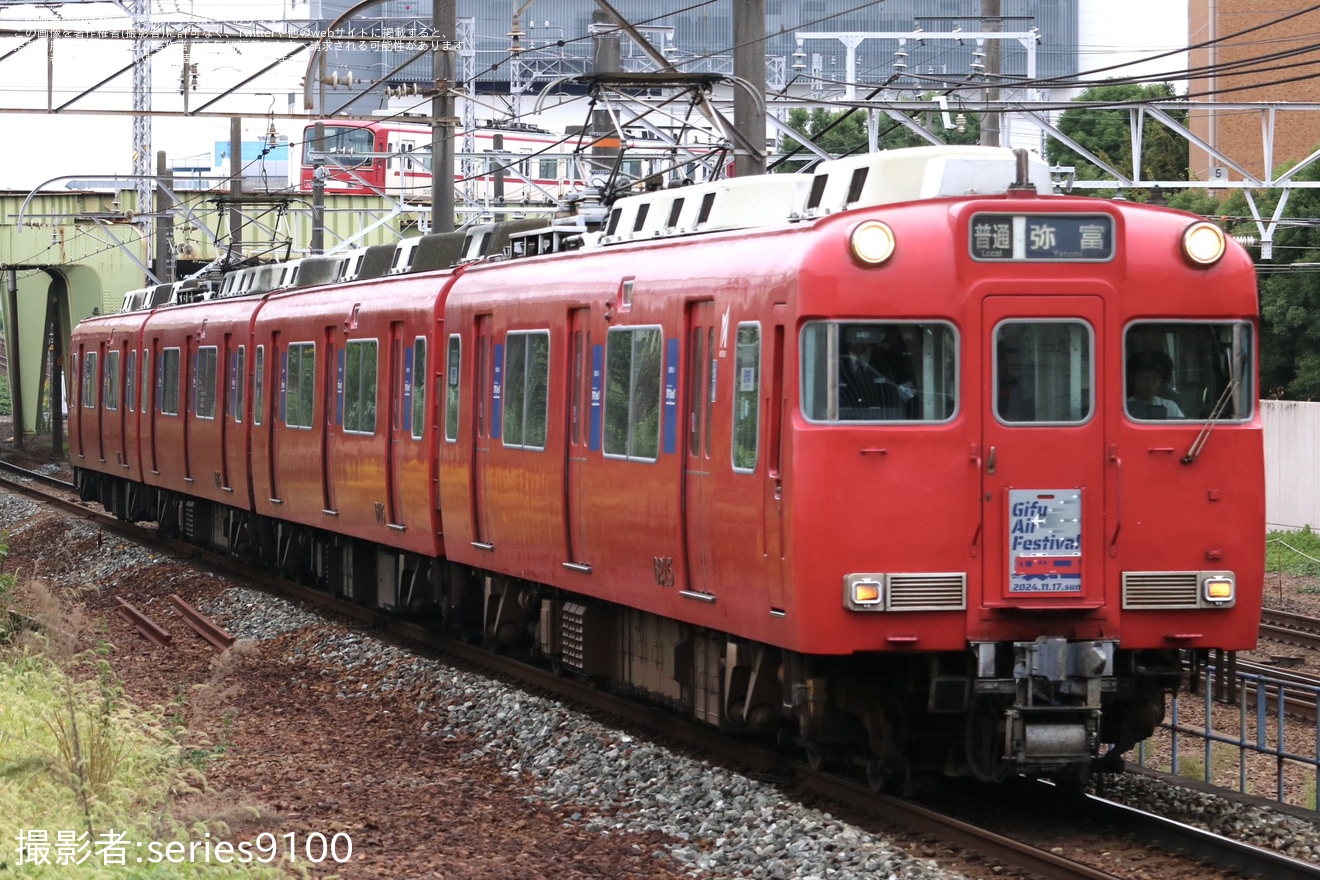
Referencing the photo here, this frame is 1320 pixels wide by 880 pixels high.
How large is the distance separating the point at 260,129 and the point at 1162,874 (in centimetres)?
5794

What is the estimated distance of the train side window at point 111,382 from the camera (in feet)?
90.2

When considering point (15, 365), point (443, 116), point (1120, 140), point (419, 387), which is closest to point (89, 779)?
point (419, 387)

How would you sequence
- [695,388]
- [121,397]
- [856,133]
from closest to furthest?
[695,388] < [121,397] < [856,133]

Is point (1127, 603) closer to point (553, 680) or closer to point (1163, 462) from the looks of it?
point (1163, 462)

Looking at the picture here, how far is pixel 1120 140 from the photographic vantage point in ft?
193

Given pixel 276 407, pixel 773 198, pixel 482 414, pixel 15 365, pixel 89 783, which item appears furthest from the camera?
pixel 15 365

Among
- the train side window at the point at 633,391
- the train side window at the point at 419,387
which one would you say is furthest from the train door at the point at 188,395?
the train side window at the point at 633,391

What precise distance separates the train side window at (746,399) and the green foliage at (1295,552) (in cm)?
1372

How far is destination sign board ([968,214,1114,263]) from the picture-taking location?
29.3 ft

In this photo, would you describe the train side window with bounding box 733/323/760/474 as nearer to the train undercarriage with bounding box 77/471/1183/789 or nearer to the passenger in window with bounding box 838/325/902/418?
the passenger in window with bounding box 838/325/902/418

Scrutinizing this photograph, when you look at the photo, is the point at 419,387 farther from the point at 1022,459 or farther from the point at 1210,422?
the point at 1210,422

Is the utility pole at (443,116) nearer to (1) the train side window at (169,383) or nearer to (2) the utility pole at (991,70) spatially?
(2) the utility pole at (991,70)

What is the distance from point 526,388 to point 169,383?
12672 millimetres

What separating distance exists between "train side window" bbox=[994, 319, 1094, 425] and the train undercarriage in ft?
3.38
